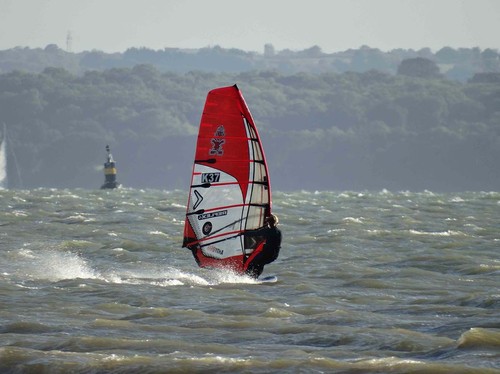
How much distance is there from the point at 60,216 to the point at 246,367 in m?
27.6

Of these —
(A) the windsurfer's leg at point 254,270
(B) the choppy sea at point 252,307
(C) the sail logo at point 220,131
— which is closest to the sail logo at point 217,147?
(C) the sail logo at point 220,131

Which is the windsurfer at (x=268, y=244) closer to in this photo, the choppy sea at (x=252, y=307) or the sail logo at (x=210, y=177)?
the choppy sea at (x=252, y=307)

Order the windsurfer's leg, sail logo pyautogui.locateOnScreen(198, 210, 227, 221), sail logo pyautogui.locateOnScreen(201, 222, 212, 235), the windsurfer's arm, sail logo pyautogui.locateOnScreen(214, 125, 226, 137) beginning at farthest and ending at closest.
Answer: sail logo pyautogui.locateOnScreen(201, 222, 212, 235), sail logo pyautogui.locateOnScreen(198, 210, 227, 221), the windsurfer's leg, sail logo pyautogui.locateOnScreen(214, 125, 226, 137), the windsurfer's arm

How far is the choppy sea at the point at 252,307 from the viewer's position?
46.8 feet

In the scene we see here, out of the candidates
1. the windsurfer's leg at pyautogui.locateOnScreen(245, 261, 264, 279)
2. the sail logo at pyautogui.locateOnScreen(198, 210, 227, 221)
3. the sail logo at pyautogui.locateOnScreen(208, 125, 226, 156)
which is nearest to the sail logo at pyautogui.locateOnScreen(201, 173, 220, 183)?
the sail logo at pyautogui.locateOnScreen(208, 125, 226, 156)

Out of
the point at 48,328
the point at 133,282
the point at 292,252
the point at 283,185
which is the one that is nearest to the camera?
the point at 48,328

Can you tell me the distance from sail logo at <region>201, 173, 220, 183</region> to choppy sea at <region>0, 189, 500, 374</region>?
1568 millimetres

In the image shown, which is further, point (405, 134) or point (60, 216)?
point (405, 134)

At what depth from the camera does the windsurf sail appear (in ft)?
69.5

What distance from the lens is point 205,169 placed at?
849 inches

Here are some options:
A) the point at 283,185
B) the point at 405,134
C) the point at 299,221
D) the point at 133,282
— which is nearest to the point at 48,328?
the point at 133,282

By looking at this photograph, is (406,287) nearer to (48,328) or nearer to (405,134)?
(48,328)

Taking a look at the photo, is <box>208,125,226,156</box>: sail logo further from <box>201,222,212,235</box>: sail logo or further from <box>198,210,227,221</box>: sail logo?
<box>201,222,212,235</box>: sail logo

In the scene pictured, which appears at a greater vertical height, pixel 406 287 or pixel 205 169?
pixel 205 169
